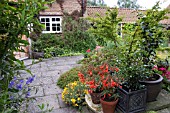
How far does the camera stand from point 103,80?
219 centimetres

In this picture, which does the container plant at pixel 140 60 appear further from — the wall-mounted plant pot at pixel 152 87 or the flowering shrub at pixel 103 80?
the flowering shrub at pixel 103 80

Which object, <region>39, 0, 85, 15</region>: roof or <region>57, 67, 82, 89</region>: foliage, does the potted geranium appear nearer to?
<region>57, 67, 82, 89</region>: foliage

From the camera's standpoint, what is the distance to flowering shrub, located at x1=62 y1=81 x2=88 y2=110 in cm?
267

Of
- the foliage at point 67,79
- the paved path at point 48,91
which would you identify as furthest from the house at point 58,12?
the foliage at point 67,79

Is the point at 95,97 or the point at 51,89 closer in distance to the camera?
the point at 95,97

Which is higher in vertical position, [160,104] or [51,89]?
[160,104]

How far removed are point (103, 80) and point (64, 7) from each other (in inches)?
288

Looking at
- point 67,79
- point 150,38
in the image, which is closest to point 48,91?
point 67,79

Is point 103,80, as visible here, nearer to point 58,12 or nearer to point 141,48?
point 141,48

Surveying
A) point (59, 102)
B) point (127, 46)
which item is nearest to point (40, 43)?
point (59, 102)

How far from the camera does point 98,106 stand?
248 cm

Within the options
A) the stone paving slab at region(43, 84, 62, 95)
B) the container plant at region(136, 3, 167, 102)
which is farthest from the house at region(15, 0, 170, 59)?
the container plant at region(136, 3, 167, 102)

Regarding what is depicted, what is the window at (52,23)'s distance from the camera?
8.22 meters

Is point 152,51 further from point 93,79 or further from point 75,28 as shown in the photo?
point 75,28
